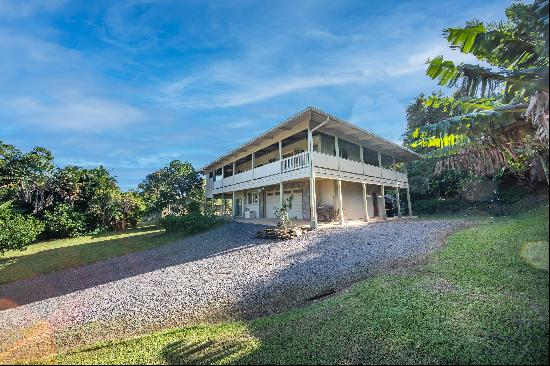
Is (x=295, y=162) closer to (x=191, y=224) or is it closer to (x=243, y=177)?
(x=243, y=177)

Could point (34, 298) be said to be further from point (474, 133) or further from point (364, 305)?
point (474, 133)

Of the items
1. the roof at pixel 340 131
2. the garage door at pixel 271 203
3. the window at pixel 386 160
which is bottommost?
the garage door at pixel 271 203

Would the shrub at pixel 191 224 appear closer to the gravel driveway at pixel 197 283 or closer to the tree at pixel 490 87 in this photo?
the gravel driveway at pixel 197 283

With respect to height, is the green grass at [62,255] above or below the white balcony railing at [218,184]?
below

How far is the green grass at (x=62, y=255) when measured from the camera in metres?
13.3

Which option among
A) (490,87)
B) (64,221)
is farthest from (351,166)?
(64,221)

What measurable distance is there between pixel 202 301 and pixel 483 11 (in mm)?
9824

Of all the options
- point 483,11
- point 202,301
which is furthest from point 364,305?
point 483,11

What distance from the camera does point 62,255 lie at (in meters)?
15.9

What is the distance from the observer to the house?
15242 mm

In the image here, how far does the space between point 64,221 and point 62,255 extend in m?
8.01

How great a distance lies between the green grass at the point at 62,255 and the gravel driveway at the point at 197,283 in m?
1.63

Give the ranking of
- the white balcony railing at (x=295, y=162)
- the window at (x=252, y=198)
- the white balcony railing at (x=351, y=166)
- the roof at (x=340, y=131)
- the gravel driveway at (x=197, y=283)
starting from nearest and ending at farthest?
the gravel driveway at (x=197, y=283) < the roof at (x=340, y=131) < the white balcony railing at (x=295, y=162) < the white balcony railing at (x=351, y=166) < the window at (x=252, y=198)

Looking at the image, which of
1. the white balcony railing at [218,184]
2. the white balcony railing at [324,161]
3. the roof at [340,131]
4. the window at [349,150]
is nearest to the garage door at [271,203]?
the roof at [340,131]
